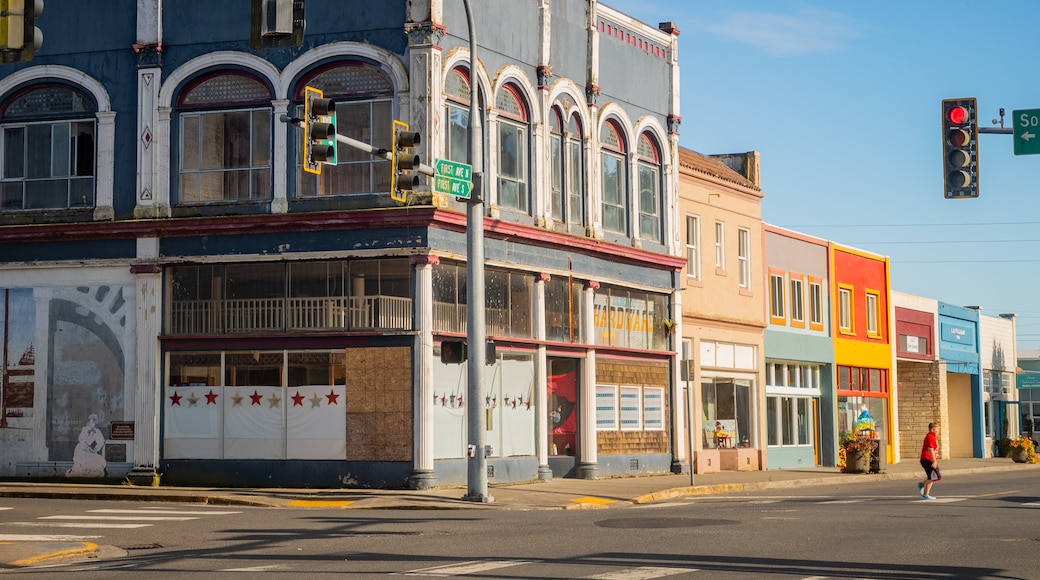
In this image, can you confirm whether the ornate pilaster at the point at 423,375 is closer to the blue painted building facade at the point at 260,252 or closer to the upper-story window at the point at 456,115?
the blue painted building facade at the point at 260,252

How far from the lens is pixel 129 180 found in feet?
95.4

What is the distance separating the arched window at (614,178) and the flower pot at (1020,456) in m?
27.2

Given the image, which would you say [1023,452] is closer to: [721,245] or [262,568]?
[721,245]

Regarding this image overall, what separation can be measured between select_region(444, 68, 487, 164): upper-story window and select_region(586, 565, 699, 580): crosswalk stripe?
15.9m

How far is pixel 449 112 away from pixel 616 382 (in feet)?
29.0

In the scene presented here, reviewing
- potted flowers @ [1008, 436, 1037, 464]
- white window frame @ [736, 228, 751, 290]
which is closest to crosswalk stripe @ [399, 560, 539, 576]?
white window frame @ [736, 228, 751, 290]

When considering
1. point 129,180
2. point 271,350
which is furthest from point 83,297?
point 271,350

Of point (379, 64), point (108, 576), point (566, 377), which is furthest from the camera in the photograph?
point (566, 377)

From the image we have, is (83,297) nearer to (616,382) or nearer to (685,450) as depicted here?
(616,382)

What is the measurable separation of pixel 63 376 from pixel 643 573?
19.4 meters

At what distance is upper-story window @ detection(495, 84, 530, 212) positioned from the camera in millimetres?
30344

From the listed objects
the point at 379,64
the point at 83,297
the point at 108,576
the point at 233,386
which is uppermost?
the point at 379,64

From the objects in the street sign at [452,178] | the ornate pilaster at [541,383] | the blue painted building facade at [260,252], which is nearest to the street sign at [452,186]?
the street sign at [452,178]

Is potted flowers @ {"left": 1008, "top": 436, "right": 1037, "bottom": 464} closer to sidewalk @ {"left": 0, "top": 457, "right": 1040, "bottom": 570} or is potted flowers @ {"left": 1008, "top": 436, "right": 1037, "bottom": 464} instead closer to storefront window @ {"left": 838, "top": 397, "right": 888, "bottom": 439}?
storefront window @ {"left": 838, "top": 397, "right": 888, "bottom": 439}
